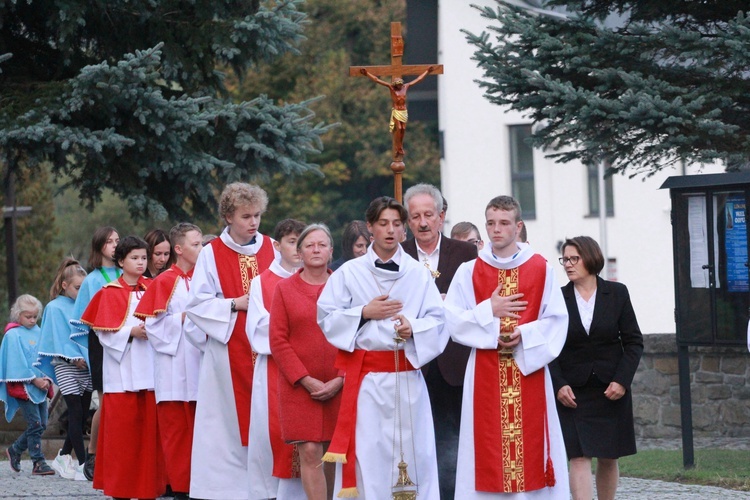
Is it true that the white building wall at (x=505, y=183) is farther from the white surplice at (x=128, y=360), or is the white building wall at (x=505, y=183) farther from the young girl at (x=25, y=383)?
the white surplice at (x=128, y=360)

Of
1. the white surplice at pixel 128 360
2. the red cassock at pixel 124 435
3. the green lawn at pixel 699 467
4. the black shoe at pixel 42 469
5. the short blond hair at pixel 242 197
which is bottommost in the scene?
the green lawn at pixel 699 467

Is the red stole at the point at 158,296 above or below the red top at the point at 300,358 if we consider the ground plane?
above

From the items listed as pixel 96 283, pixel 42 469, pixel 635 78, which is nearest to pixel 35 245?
pixel 42 469

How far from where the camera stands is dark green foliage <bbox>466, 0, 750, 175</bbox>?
41.1 feet

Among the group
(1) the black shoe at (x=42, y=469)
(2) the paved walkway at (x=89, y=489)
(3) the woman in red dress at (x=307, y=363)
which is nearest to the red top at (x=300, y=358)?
(3) the woman in red dress at (x=307, y=363)

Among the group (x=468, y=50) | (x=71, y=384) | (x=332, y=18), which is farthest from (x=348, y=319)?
(x=332, y=18)

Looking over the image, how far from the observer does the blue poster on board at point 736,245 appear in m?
12.3

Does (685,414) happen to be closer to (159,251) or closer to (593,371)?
(593,371)

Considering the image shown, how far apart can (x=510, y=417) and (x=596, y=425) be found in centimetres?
92

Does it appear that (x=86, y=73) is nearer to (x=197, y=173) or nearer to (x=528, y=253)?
(x=197, y=173)

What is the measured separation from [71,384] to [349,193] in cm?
3536

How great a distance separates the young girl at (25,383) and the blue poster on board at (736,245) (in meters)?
6.28

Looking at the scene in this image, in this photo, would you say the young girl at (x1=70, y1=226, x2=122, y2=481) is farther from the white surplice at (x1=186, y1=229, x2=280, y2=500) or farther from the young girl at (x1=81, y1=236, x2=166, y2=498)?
the white surplice at (x1=186, y1=229, x2=280, y2=500)

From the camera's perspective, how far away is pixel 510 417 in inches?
313
